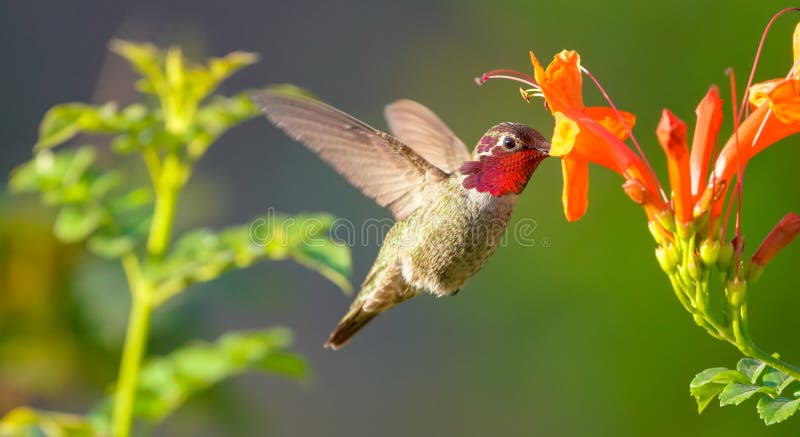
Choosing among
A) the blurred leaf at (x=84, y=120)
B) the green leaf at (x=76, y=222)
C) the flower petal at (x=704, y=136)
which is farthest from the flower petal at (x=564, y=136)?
the green leaf at (x=76, y=222)

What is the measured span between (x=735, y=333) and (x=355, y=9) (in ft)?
17.5

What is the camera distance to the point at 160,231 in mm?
2471

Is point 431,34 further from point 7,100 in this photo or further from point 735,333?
point 735,333

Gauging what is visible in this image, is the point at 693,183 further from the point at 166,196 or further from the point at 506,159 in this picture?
the point at 166,196

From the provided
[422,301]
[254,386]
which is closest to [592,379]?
[422,301]

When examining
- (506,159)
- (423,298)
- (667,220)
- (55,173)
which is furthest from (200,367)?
(423,298)

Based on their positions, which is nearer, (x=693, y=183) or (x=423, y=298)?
(x=693, y=183)

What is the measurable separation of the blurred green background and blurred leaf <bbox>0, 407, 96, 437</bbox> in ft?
2.26

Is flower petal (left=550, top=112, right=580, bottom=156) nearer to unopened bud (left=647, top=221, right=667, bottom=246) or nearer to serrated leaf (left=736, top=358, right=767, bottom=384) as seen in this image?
unopened bud (left=647, top=221, right=667, bottom=246)

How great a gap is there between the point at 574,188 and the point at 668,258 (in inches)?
8.7

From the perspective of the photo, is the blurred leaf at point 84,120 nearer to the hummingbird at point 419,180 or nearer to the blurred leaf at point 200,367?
the hummingbird at point 419,180

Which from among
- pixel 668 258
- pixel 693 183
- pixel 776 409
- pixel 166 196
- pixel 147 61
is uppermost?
pixel 147 61

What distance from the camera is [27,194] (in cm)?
342

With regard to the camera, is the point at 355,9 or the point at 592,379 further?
the point at 355,9
